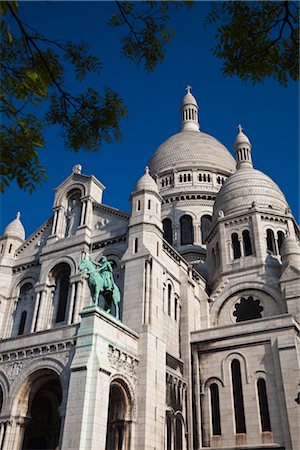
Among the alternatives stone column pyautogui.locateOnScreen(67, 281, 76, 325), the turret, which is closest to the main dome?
the turret

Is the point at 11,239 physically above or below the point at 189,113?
below

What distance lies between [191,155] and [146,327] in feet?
108

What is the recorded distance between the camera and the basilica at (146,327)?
21906 mm

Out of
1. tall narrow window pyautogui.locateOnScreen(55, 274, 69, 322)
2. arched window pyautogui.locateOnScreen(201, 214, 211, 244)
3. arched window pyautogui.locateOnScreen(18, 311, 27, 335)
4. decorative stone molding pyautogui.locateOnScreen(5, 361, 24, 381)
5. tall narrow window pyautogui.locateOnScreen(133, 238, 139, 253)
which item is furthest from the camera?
arched window pyautogui.locateOnScreen(201, 214, 211, 244)

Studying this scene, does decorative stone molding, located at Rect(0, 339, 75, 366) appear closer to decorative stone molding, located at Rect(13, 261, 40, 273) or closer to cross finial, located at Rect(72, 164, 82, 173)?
decorative stone molding, located at Rect(13, 261, 40, 273)

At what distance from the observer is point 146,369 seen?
23250 mm

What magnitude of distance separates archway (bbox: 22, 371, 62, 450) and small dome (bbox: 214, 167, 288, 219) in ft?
63.8

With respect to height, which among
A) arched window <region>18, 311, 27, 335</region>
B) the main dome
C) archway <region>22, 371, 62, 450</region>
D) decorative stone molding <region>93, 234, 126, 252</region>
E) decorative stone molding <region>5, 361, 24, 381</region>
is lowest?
archway <region>22, 371, 62, 450</region>

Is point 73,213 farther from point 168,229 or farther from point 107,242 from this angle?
point 168,229

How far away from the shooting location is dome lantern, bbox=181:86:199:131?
6366 centimetres

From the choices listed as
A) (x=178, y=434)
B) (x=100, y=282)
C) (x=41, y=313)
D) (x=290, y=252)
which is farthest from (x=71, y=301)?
(x=290, y=252)

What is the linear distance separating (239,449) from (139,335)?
812cm

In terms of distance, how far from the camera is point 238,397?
26.0m

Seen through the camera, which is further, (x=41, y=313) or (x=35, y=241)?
(x=35, y=241)
